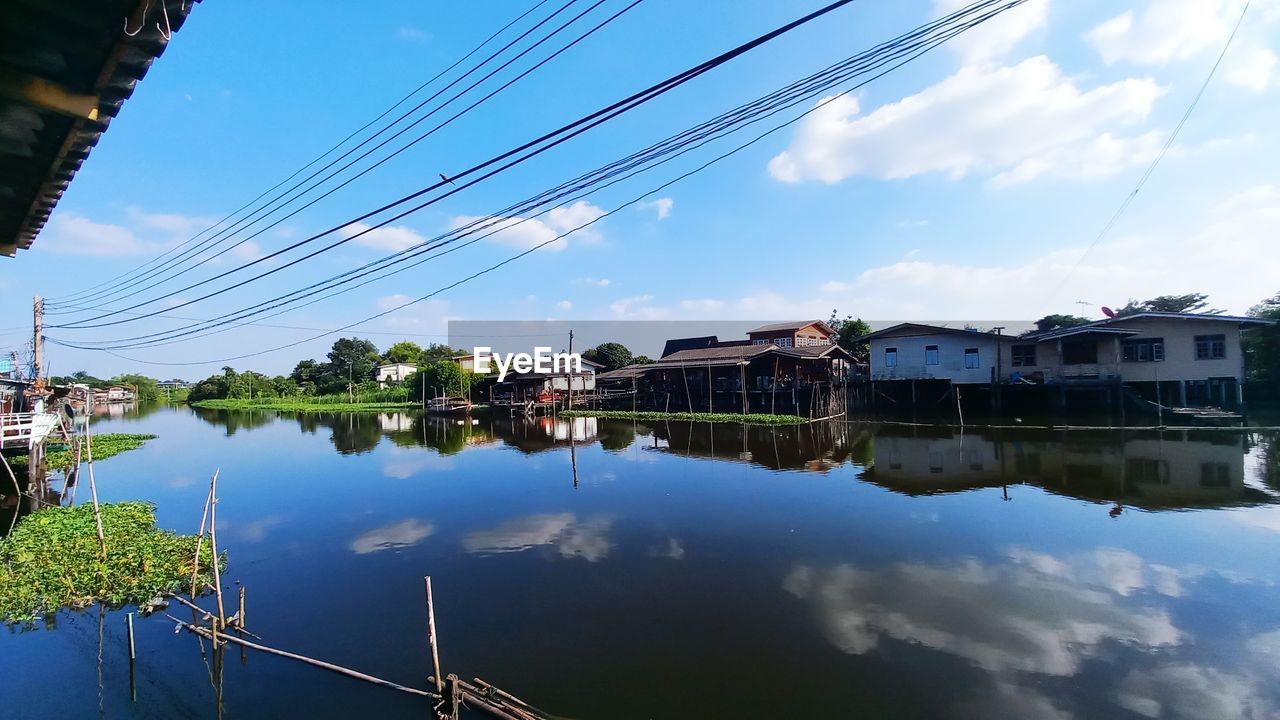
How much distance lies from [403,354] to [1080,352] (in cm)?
7352

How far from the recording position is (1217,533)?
928 centimetres

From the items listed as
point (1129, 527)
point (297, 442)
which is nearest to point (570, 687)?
point (1129, 527)

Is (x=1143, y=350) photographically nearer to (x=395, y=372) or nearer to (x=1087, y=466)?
(x=1087, y=466)

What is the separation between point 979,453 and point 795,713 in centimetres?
1506

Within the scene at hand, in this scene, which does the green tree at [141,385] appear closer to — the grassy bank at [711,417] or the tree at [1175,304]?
the grassy bank at [711,417]

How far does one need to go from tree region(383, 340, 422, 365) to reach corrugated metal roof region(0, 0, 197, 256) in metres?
74.5

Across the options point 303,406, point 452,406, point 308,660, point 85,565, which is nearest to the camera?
point 308,660

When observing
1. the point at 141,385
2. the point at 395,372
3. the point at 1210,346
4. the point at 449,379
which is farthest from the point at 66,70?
the point at 141,385

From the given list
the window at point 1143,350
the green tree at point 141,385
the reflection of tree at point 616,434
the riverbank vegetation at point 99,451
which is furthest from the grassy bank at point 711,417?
the green tree at point 141,385

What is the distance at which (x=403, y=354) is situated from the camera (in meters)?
74.4

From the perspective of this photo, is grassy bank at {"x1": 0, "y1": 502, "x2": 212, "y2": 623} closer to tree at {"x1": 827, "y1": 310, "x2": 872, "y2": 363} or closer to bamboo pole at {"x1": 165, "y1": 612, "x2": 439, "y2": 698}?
bamboo pole at {"x1": 165, "y1": 612, "x2": 439, "y2": 698}

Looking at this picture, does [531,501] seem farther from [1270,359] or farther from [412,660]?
[1270,359]

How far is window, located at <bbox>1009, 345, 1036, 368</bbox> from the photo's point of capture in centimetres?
2670

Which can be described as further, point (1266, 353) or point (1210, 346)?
point (1266, 353)
